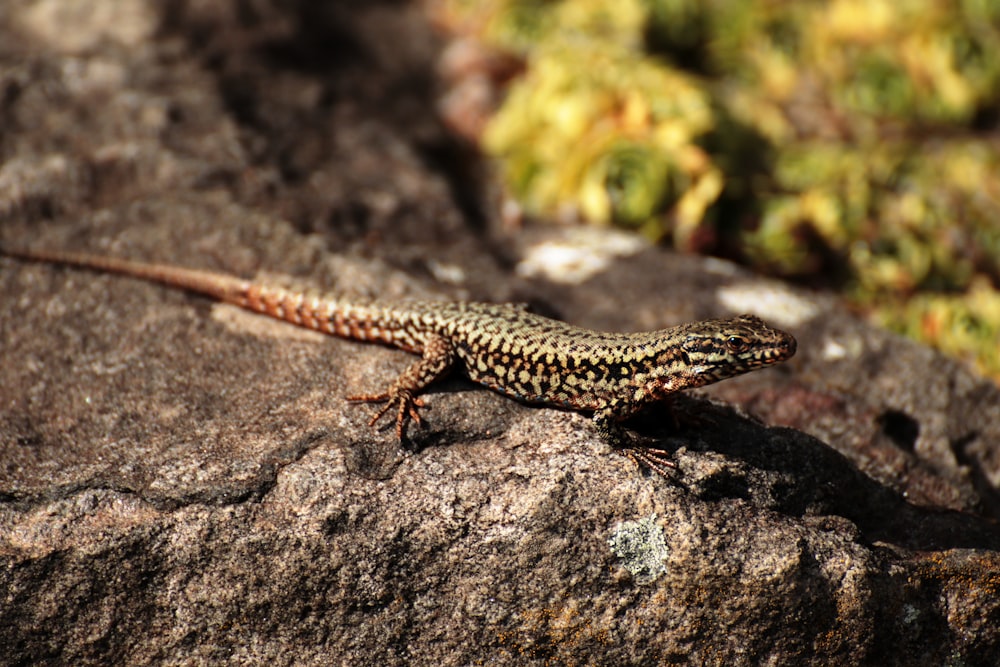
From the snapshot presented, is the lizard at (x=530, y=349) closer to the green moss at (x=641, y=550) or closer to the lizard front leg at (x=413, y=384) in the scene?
the lizard front leg at (x=413, y=384)

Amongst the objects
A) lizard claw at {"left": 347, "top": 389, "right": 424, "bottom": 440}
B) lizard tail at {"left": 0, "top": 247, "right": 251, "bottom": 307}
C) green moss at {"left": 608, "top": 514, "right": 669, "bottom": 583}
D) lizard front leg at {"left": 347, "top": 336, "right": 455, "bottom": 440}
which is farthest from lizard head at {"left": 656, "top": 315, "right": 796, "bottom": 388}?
lizard tail at {"left": 0, "top": 247, "right": 251, "bottom": 307}

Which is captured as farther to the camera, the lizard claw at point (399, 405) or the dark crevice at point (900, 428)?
the dark crevice at point (900, 428)

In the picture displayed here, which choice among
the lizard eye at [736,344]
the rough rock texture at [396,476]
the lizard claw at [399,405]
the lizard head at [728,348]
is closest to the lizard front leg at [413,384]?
the lizard claw at [399,405]

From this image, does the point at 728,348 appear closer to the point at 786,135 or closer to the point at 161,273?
the point at 161,273

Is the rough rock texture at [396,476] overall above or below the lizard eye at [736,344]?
below

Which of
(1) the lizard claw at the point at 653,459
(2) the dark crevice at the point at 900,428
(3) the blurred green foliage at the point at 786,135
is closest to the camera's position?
(1) the lizard claw at the point at 653,459

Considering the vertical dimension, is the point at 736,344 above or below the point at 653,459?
above

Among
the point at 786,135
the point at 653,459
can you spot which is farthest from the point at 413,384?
the point at 786,135

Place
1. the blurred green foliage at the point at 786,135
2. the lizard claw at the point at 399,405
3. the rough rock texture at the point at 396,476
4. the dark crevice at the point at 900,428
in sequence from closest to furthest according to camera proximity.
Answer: the rough rock texture at the point at 396,476 < the lizard claw at the point at 399,405 < the dark crevice at the point at 900,428 < the blurred green foliage at the point at 786,135
